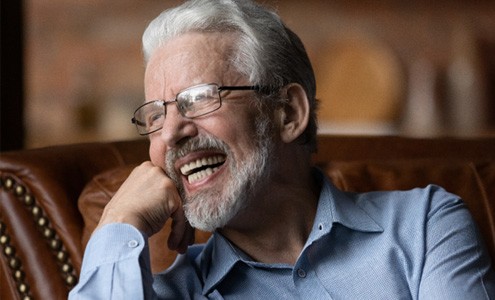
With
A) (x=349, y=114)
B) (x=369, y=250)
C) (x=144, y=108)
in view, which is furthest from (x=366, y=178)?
(x=349, y=114)

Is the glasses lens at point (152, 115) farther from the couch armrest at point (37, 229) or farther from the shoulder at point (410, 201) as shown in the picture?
the shoulder at point (410, 201)

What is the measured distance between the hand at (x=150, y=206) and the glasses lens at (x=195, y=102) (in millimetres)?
133

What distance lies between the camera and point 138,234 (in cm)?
165

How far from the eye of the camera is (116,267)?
5.26 ft

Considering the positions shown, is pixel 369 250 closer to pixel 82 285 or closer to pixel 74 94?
pixel 82 285

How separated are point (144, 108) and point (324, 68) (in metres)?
2.22

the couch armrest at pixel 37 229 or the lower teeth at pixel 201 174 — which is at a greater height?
the lower teeth at pixel 201 174

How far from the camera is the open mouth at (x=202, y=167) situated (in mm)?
1755

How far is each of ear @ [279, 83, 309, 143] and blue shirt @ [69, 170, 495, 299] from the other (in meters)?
0.12

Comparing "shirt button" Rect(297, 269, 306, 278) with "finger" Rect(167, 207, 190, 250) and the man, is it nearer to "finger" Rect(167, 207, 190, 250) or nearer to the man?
the man

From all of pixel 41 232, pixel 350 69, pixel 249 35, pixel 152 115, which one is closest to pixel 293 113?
pixel 249 35

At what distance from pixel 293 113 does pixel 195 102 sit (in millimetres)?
236

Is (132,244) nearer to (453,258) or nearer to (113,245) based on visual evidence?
(113,245)

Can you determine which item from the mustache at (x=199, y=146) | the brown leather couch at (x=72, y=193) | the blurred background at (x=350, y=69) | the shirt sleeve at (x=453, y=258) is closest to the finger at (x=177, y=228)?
the mustache at (x=199, y=146)
